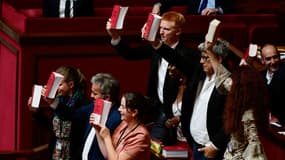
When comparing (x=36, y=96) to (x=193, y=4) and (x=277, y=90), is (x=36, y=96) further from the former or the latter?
(x=193, y=4)

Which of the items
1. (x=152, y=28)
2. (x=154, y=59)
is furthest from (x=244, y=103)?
(x=154, y=59)

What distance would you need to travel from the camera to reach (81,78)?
5527 mm

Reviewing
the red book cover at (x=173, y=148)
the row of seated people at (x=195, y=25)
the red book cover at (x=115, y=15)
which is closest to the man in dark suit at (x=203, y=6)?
the row of seated people at (x=195, y=25)

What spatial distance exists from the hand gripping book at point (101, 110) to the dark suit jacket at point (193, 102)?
1.70ft

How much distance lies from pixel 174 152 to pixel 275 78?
1.15 metres

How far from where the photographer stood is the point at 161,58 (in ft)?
19.2

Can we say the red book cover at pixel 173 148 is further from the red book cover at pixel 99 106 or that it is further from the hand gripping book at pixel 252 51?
the hand gripping book at pixel 252 51

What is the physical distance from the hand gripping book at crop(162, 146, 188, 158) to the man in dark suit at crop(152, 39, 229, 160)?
0.20 m

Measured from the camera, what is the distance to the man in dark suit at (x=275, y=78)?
6074 millimetres

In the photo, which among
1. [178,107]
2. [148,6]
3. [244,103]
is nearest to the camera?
[244,103]

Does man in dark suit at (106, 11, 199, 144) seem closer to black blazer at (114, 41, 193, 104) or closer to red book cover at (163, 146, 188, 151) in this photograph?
black blazer at (114, 41, 193, 104)

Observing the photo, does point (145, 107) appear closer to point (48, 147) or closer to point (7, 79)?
point (48, 147)

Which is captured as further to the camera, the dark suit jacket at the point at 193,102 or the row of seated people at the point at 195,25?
the row of seated people at the point at 195,25

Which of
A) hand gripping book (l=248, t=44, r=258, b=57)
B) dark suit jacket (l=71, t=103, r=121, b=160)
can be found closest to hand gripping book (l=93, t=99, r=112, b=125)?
dark suit jacket (l=71, t=103, r=121, b=160)
